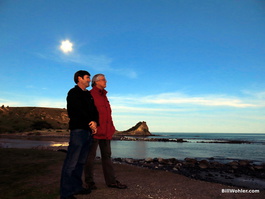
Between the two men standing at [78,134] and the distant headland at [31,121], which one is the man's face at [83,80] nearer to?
the two men standing at [78,134]

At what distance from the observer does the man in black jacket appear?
13.3 feet

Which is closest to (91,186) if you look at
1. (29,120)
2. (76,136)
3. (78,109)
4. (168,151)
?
(76,136)

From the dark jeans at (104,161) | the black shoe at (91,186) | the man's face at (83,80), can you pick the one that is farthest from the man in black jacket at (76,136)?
the dark jeans at (104,161)

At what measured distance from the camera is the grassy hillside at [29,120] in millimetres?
69625

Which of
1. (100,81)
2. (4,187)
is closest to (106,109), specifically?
(100,81)

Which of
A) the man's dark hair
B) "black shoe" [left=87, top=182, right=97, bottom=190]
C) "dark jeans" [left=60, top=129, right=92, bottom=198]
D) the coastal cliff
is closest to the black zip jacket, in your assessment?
"dark jeans" [left=60, top=129, right=92, bottom=198]

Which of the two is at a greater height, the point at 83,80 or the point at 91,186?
the point at 83,80

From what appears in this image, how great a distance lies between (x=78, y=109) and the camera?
418 centimetres

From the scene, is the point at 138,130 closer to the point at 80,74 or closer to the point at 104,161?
the point at 104,161

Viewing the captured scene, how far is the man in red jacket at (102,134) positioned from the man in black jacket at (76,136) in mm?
655

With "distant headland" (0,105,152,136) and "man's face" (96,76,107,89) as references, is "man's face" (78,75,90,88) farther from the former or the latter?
"distant headland" (0,105,152,136)

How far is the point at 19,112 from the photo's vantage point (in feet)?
290

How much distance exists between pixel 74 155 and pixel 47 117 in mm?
96954

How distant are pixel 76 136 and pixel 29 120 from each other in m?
87.1
